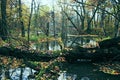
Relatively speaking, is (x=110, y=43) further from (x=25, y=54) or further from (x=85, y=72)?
(x=25, y=54)

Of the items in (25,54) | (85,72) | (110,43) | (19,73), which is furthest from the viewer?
(110,43)

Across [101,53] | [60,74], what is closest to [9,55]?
[60,74]

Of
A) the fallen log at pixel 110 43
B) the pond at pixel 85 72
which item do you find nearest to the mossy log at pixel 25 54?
the pond at pixel 85 72

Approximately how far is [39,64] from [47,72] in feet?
6.30

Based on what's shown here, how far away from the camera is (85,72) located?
1341 cm

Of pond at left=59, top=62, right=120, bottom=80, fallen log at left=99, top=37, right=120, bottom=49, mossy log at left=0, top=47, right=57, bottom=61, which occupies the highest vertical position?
fallen log at left=99, top=37, right=120, bottom=49

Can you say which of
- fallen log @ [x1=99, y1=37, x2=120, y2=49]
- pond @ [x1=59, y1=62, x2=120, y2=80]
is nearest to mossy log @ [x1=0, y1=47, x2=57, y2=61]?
pond @ [x1=59, y1=62, x2=120, y2=80]

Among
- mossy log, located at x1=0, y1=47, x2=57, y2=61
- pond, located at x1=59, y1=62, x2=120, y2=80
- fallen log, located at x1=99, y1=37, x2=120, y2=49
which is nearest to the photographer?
pond, located at x1=59, y1=62, x2=120, y2=80

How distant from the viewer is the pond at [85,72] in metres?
12.3

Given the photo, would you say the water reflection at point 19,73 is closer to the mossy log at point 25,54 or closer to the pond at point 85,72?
the mossy log at point 25,54

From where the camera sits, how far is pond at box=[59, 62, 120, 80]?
40.2 ft

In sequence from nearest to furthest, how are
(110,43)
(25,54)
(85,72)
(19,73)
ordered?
1. (19,73)
2. (85,72)
3. (25,54)
4. (110,43)

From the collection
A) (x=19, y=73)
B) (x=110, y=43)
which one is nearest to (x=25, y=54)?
(x=19, y=73)

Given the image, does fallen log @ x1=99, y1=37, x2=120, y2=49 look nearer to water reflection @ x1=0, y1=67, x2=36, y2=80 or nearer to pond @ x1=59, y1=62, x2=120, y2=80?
pond @ x1=59, y1=62, x2=120, y2=80
